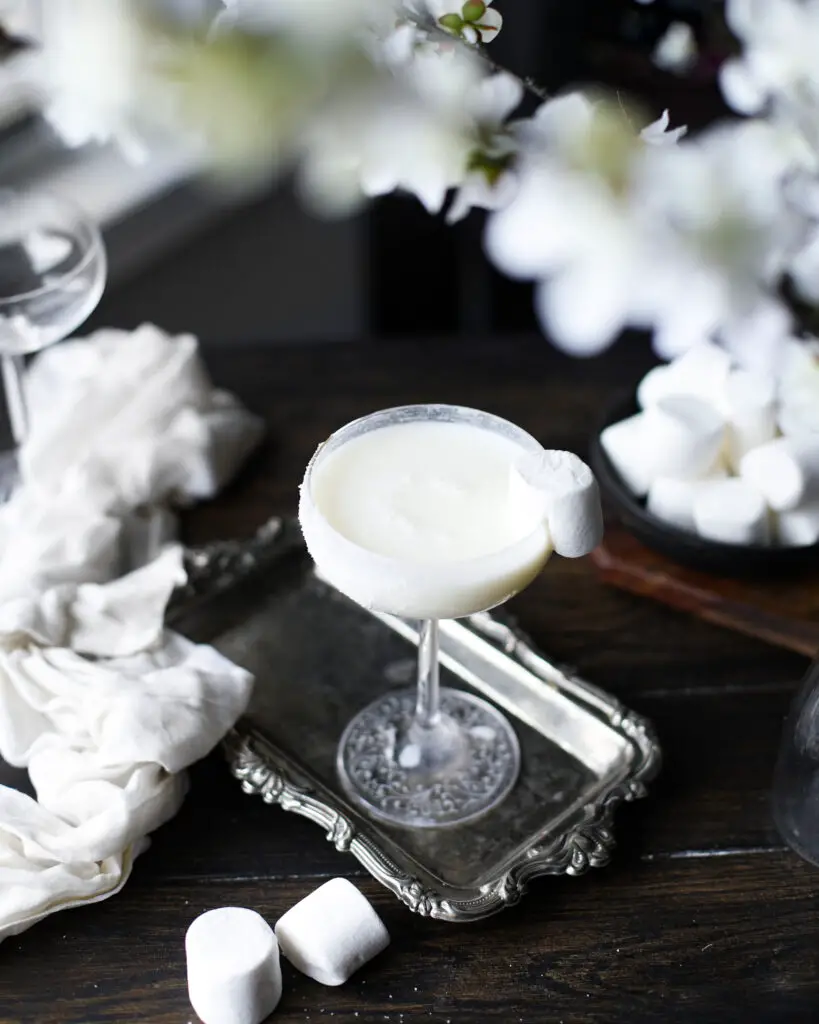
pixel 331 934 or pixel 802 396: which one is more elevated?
pixel 802 396

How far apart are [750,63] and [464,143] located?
28 cm

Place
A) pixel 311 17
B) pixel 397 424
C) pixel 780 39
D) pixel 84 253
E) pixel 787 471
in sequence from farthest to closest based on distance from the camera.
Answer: pixel 84 253 < pixel 787 471 < pixel 397 424 < pixel 780 39 < pixel 311 17

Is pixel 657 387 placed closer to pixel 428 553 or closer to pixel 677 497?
pixel 677 497

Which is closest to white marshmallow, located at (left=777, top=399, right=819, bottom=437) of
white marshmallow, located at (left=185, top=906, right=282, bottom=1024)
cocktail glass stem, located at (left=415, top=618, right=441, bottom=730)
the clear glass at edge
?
the clear glass at edge

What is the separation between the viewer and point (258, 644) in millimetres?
1031

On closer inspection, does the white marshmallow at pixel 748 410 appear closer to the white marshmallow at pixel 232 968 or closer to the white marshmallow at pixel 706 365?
the white marshmallow at pixel 706 365

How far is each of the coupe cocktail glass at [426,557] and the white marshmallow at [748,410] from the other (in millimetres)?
258

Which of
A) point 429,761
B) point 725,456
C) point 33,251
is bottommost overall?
point 429,761

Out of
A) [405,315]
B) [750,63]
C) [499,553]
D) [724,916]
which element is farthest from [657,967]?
[405,315]

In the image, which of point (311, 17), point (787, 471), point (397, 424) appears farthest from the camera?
point (787, 471)

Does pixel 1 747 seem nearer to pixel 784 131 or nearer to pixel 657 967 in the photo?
pixel 657 967

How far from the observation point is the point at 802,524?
3.34ft

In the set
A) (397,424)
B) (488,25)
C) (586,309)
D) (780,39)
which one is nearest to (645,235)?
(586,309)

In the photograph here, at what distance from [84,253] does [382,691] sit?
0.47 metres
